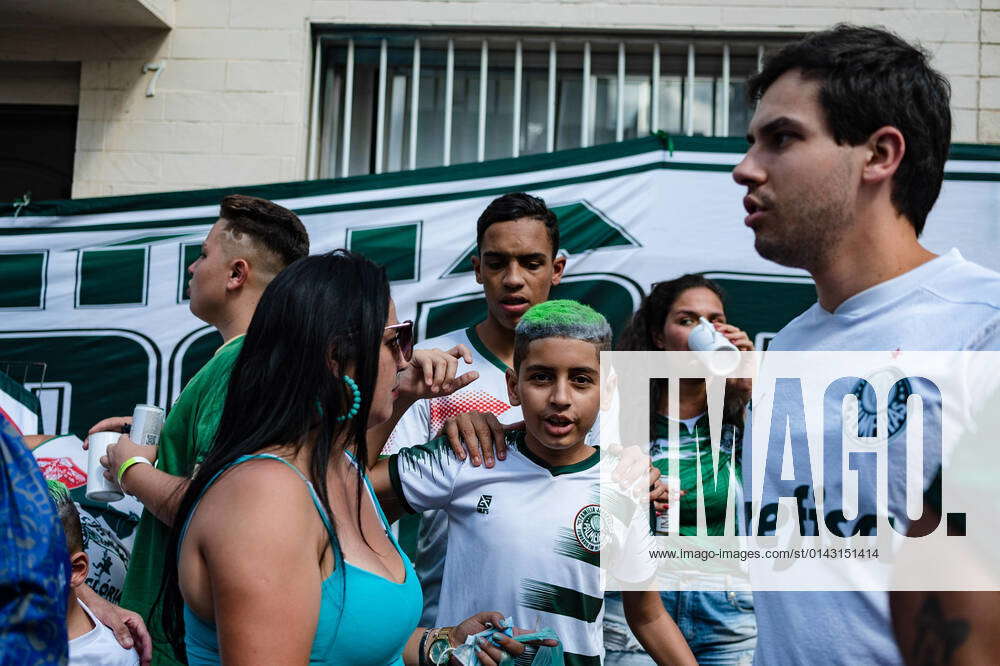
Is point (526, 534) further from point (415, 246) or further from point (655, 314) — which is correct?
point (415, 246)

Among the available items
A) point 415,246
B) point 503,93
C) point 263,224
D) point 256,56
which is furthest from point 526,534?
point 256,56

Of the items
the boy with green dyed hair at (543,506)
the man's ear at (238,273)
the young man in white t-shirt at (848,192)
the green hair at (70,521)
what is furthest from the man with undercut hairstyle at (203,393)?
the young man in white t-shirt at (848,192)

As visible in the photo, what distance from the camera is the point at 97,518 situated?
12.8 feet

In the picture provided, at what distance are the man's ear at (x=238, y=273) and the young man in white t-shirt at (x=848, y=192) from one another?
1.71m

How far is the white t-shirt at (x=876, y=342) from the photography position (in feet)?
5.42

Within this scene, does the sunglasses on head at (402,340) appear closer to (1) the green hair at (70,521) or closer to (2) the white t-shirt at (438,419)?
(2) the white t-shirt at (438,419)

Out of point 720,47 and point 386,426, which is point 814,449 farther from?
point 720,47

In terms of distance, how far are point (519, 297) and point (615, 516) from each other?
929mm

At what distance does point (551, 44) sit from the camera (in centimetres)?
546

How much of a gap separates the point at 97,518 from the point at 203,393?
4.77 feet

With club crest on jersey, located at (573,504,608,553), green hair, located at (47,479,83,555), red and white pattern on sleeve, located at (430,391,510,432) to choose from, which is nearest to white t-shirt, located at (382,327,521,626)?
red and white pattern on sleeve, located at (430,391,510,432)

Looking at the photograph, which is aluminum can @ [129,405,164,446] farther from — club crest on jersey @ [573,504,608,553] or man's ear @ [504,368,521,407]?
club crest on jersey @ [573,504,608,553]

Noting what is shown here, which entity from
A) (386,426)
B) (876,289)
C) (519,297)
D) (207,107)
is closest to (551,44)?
(207,107)

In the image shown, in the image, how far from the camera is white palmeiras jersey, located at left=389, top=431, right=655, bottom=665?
2.56m
